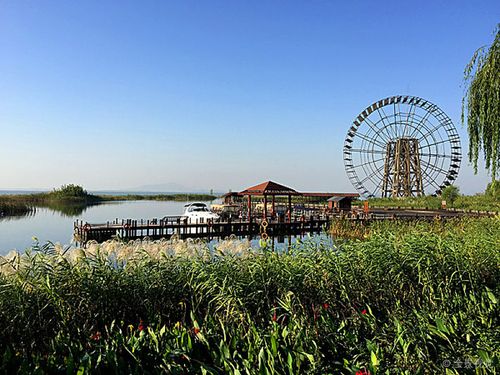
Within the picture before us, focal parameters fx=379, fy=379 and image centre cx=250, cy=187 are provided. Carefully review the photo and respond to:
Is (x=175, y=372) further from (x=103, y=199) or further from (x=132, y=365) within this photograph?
(x=103, y=199)

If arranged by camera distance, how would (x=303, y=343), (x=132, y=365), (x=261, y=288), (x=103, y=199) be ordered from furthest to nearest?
(x=103, y=199)
(x=261, y=288)
(x=303, y=343)
(x=132, y=365)

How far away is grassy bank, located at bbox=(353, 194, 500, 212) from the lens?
35.3 metres

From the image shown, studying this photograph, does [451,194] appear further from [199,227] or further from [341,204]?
[199,227]

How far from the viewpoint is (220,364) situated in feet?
8.95

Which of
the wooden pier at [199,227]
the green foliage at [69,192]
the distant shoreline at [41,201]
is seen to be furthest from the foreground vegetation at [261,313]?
the green foliage at [69,192]

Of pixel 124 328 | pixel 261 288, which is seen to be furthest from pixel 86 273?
pixel 261 288

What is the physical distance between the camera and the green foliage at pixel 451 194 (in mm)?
40406

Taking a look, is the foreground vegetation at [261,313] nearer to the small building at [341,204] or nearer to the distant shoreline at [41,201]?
the small building at [341,204]

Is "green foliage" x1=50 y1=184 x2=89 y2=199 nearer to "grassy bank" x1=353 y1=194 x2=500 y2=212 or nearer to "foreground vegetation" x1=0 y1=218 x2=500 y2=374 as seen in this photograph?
"grassy bank" x1=353 y1=194 x2=500 y2=212

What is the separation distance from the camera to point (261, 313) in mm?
4168

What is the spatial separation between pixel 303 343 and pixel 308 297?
5.27ft

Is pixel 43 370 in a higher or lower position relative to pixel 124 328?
higher

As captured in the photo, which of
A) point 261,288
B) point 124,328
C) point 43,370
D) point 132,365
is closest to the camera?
point 43,370

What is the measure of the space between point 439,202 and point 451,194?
8.18 feet
